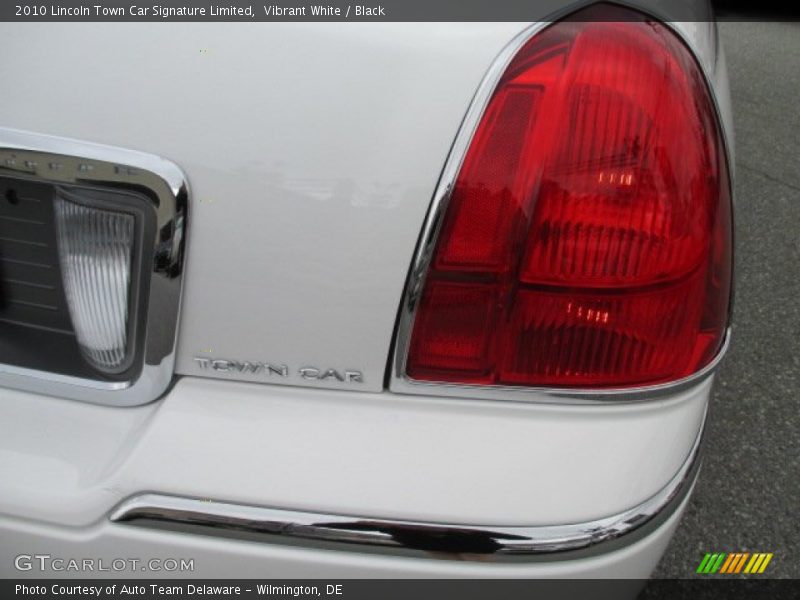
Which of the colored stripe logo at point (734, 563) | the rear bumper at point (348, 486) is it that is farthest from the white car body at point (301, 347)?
the colored stripe logo at point (734, 563)

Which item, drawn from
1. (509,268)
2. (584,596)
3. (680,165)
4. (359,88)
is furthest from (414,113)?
(584,596)

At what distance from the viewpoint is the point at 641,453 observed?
92 centimetres

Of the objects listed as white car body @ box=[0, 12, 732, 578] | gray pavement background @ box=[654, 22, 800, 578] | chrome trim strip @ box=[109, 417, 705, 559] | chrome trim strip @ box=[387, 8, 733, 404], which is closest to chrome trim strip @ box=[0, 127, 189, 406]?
white car body @ box=[0, 12, 732, 578]

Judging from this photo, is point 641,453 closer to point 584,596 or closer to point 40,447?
point 584,596

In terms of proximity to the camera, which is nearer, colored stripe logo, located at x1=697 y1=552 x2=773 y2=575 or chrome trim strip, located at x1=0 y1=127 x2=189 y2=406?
chrome trim strip, located at x1=0 y1=127 x2=189 y2=406

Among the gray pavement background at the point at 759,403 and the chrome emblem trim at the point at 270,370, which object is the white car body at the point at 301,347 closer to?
the chrome emblem trim at the point at 270,370

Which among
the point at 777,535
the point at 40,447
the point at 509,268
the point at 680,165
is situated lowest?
the point at 777,535

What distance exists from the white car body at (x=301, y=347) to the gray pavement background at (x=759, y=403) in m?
0.97

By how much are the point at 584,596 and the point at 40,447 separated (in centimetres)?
71

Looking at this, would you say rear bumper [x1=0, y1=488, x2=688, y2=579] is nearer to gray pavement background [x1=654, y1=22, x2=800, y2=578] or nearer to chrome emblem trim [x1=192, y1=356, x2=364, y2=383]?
chrome emblem trim [x1=192, y1=356, x2=364, y2=383]

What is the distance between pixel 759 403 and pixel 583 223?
1.67 metres

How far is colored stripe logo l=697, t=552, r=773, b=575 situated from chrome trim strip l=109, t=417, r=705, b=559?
97 centimetres

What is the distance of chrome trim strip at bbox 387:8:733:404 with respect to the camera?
2.76 feet

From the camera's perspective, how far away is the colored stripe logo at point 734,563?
5.69 ft
